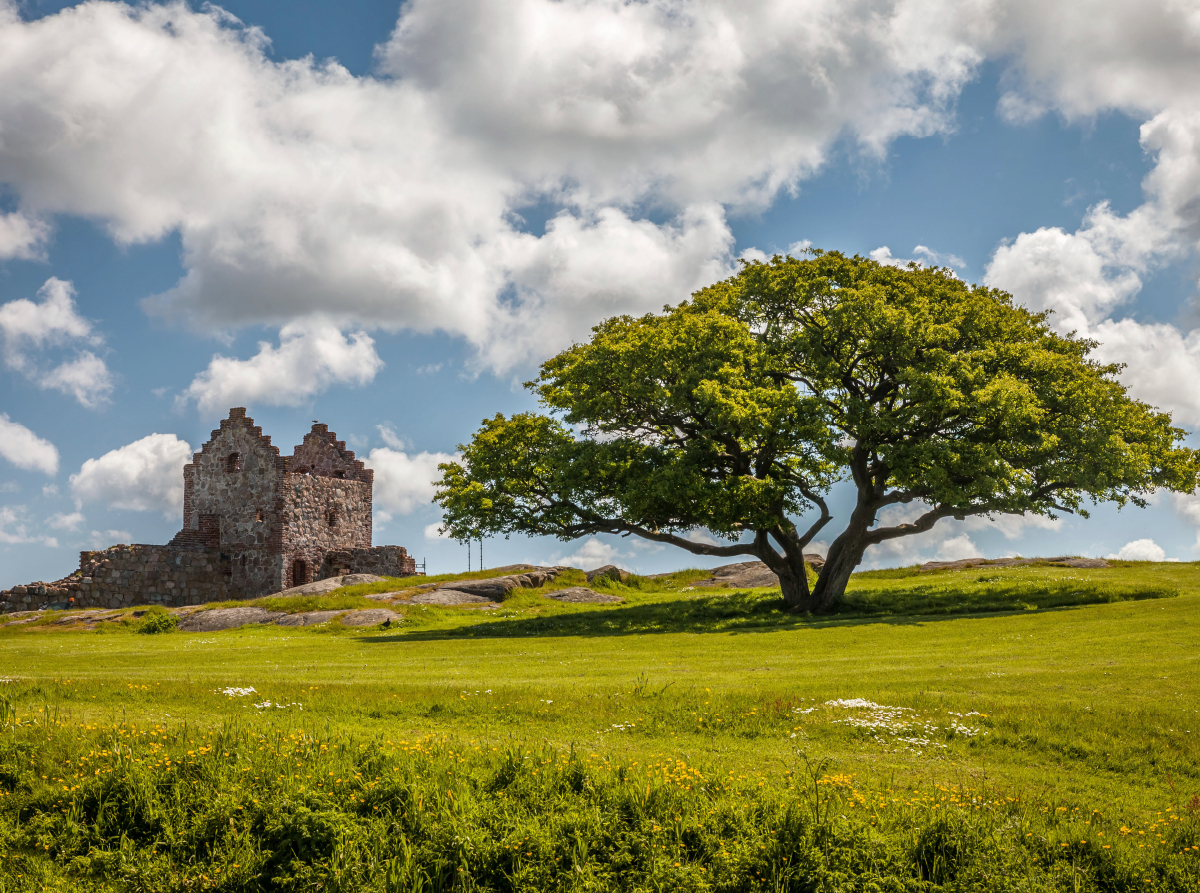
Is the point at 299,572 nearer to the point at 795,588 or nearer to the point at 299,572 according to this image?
the point at 299,572

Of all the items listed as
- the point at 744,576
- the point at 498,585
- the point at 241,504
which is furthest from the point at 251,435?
the point at 744,576

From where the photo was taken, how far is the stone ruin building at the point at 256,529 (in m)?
55.3

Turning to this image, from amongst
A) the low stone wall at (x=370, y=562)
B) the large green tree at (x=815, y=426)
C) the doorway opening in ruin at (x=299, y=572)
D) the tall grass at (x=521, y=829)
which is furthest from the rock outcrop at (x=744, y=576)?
the tall grass at (x=521, y=829)

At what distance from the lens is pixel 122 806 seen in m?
10.6

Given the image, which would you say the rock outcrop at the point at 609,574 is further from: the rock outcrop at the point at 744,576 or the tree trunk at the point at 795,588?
the tree trunk at the point at 795,588

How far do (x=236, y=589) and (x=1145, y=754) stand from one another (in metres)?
58.2

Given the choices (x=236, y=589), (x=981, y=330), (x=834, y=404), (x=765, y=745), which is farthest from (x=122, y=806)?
(x=236, y=589)

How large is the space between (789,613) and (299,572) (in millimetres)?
38187

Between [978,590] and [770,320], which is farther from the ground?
[770,320]

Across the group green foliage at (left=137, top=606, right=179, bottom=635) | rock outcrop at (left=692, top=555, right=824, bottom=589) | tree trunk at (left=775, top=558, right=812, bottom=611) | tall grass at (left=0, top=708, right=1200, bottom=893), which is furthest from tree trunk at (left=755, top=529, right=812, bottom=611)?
tall grass at (left=0, top=708, right=1200, bottom=893)

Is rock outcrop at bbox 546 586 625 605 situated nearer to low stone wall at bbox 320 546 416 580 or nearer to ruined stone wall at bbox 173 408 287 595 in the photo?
low stone wall at bbox 320 546 416 580

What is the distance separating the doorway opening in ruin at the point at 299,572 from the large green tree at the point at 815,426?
1047 inches

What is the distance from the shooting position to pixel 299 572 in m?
61.4

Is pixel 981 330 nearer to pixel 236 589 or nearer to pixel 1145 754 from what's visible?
pixel 1145 754
